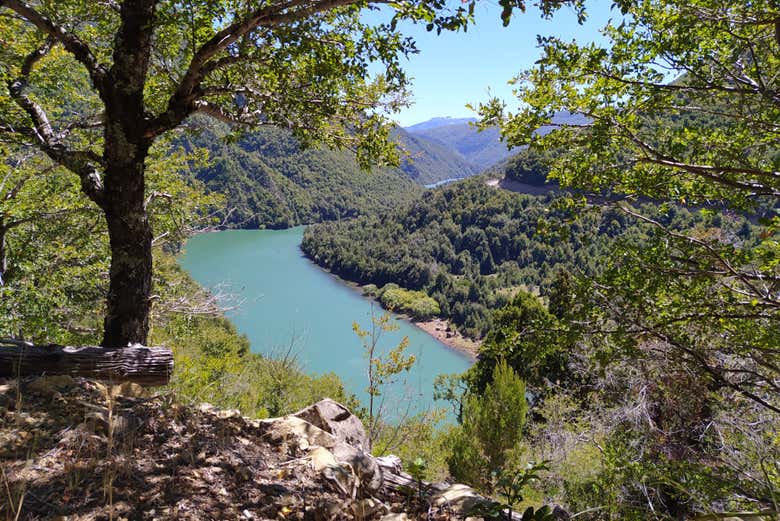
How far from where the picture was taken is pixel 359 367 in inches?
1517

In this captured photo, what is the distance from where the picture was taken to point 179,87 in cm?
323

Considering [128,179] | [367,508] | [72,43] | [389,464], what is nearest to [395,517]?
[367,508]

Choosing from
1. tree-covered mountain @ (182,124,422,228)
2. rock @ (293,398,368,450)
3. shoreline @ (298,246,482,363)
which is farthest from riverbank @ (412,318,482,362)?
tree-covered mountain @ (182,124,422,228)

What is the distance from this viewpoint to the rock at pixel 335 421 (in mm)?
4367

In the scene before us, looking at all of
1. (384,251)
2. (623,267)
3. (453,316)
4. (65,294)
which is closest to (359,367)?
(453,316)

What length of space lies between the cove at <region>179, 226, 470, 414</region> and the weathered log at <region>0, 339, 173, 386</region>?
2220 centimetres

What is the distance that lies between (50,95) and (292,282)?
190 ft

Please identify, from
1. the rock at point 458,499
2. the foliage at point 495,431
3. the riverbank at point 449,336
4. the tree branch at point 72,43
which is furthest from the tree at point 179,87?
the riverbank at point 449,336

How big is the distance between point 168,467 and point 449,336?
52345 millimetres

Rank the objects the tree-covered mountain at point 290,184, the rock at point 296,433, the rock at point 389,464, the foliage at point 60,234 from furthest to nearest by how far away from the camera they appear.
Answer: the tree-covered mountain at point 290,184, the foliage at point 60,234, the rock at point 389,464, the rock at point 296,433

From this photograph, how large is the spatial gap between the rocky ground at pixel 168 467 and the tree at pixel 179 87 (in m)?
0.90

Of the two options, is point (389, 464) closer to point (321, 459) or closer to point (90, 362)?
point (321, 459)

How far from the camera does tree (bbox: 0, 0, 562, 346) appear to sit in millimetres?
2967

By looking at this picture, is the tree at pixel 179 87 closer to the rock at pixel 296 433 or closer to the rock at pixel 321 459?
the rock at pixel 296 433
